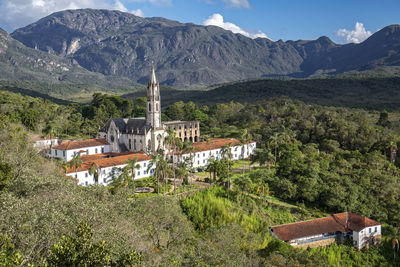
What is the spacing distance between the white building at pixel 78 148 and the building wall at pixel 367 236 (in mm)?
47985

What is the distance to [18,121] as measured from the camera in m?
78.8

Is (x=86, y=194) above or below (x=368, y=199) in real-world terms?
above

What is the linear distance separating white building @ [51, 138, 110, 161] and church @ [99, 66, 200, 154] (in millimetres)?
2146

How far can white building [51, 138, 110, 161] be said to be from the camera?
59.4 m

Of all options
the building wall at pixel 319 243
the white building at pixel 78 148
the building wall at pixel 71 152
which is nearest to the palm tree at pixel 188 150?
the white building at pixel 78 148

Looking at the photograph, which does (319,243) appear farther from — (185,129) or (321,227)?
(185,129)

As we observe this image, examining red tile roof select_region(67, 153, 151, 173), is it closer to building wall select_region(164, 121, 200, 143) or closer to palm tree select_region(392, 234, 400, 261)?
building wall select_region(164, 121, 200, 143)

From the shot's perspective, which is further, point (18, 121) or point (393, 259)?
point (18, 121)

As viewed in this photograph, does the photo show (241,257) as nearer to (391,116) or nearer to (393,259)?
(393,259)

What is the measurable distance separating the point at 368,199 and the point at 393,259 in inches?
532

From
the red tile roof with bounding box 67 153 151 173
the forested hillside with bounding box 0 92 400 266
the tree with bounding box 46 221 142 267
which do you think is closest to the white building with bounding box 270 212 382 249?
the forested hillside with bounding box 0 92 400 266

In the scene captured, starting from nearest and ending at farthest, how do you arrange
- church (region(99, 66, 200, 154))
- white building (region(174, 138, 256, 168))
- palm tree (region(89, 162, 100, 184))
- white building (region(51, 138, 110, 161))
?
palm tree (region(89, 162, 100, 184)), white building (region(51, 138, 110, 161)), white building (region(174, 138, 256, 168)), church (region(99, 66, 200, 154))

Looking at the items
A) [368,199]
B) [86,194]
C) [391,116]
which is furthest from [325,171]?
[391,116]

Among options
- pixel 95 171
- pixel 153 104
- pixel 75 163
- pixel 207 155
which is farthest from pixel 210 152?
pixel 75 163
